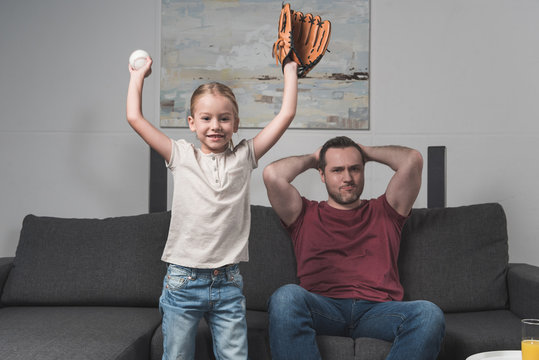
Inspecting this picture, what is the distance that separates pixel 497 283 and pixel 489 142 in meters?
0.93

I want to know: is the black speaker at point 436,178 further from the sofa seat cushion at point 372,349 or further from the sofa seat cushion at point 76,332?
the sofa seat cushion at point 76,332

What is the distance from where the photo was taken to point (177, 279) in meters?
1.66

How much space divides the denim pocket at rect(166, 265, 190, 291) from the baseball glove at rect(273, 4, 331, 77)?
0.81 meters

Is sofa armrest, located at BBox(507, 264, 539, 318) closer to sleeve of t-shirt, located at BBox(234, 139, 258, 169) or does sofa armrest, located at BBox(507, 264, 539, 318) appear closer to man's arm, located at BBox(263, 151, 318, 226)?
man's arm, located at BBox(263, 151, 318, 226)

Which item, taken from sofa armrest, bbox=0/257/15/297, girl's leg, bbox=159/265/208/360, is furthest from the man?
sofa armrest, bbox=0/257/15/297

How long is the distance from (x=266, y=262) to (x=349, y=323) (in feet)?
1.65

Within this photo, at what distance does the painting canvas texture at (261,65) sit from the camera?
2809 mm

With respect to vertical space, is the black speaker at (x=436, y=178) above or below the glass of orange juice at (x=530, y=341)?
above

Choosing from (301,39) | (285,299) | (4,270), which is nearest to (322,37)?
(301,39)

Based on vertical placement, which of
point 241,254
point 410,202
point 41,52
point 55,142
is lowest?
point 241,254

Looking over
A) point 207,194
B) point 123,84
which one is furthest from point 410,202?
point 123,84

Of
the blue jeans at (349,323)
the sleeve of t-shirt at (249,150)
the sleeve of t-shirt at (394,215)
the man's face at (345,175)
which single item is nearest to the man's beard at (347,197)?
the man's face at (345,175)

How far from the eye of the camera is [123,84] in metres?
2.86

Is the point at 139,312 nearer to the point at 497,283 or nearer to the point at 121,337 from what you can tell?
the point at 121,337
